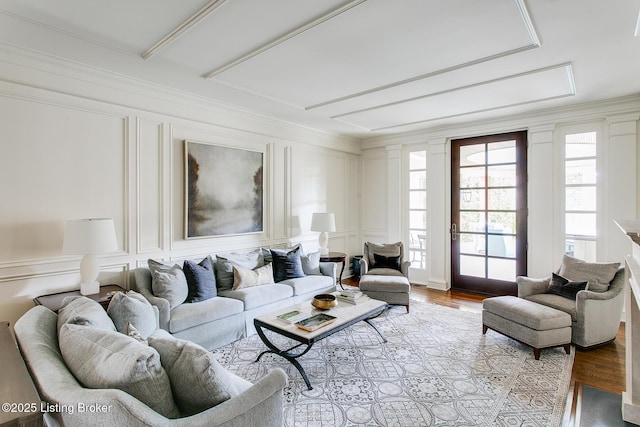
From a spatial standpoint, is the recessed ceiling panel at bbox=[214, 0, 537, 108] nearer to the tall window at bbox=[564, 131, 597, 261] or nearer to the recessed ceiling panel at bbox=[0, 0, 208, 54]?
the recessed ceiling panel at bbox=[0, 0, 208, 54]

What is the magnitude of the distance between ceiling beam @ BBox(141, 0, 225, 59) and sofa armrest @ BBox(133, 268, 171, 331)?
6.56ft

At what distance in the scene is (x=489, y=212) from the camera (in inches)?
202

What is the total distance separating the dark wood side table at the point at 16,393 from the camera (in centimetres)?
96

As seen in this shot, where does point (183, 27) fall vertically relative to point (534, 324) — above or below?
above

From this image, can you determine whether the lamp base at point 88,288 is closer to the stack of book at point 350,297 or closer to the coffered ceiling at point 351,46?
the coffered ceiling at point 351,46

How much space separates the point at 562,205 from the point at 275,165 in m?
4.07

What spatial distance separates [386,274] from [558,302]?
6.43 ft

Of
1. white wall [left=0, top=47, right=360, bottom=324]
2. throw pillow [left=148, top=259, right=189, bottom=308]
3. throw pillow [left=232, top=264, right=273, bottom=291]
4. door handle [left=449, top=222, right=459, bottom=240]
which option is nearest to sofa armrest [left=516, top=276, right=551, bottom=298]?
door handle [left=449, top=222, right=459, bottom=240]

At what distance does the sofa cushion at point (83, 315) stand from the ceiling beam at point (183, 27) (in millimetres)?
1936

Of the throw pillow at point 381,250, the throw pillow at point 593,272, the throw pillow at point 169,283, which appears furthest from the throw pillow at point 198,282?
the throw pillow at point 593,272

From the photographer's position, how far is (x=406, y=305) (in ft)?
13.8

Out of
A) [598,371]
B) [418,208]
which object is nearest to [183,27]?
[598,371]

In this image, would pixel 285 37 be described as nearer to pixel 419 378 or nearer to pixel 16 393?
pixel 16 393

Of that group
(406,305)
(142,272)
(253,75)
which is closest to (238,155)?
(253,75)
